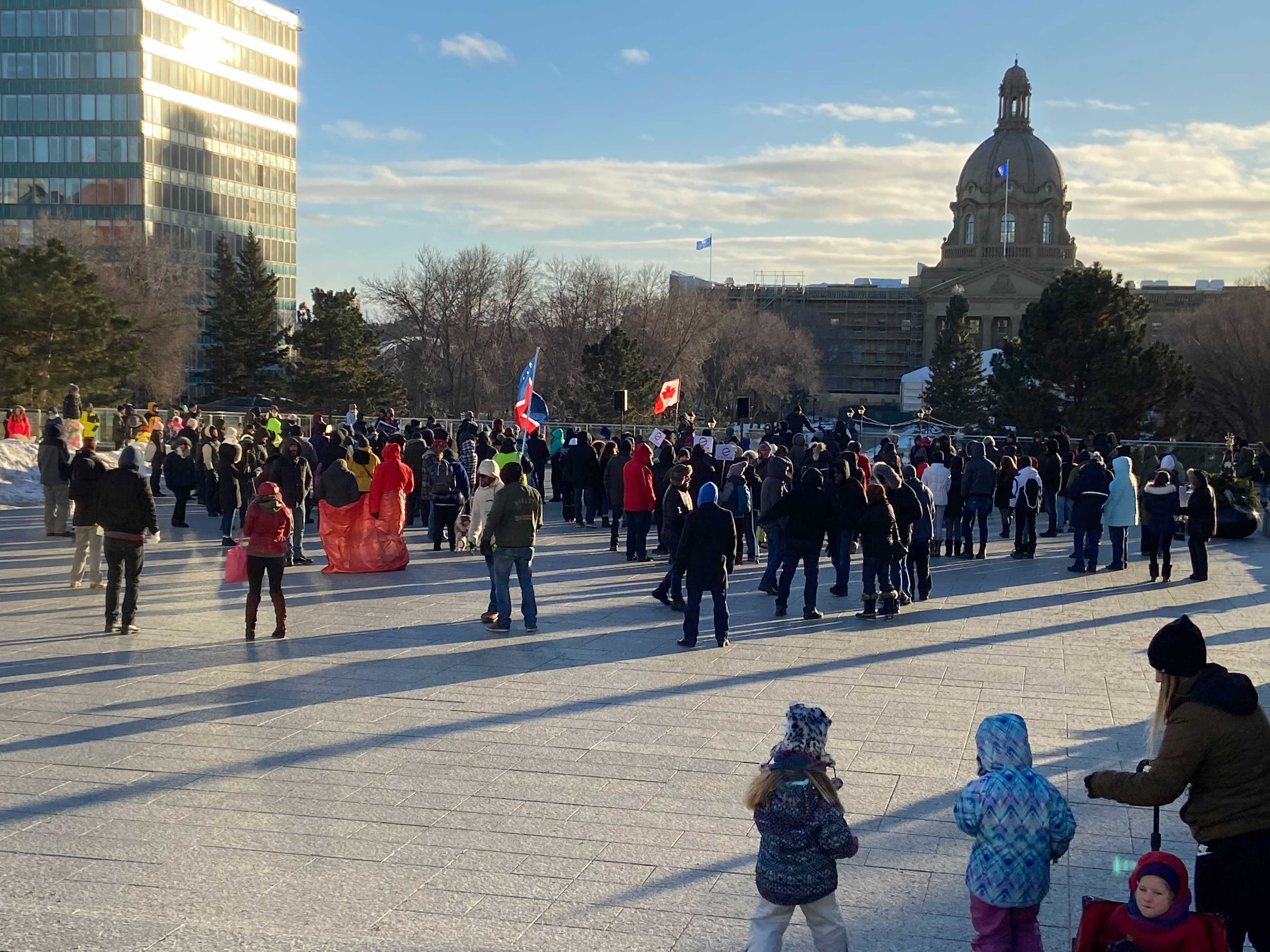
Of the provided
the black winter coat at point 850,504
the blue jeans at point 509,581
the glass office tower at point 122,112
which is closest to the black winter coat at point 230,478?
the blue jeans at point 509,581

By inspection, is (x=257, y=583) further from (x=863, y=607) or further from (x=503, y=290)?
(x=503, y=290)

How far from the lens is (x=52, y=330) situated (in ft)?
124

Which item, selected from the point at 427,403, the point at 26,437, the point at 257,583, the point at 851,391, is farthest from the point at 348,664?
the point at 851,391

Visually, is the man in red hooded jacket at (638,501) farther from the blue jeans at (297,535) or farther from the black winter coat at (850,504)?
the blue jeans at (297,535)

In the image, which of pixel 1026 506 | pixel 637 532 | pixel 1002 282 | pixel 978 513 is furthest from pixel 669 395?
pixel 1002 282

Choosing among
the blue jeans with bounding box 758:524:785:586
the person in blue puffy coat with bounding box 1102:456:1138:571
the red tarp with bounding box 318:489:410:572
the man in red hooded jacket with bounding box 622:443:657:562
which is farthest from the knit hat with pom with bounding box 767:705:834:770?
the person in blue puffy coat with bounding box 1102:456:1138:571

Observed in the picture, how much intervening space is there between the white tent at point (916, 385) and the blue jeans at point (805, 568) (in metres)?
46.9

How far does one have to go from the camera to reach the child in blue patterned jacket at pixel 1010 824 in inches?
178

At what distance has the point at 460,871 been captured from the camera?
20.7ft

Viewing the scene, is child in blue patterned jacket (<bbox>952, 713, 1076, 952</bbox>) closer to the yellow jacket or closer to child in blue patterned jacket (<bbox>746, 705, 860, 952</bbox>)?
child in blue patterned jacket (<bbox>746, 705, 860, 952</bbox>)

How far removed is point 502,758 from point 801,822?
3972 millimetres

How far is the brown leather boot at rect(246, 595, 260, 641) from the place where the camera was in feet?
39.1

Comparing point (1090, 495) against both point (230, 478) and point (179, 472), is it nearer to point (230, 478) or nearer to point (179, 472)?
point (230, 478)

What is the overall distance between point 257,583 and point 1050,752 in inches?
280
